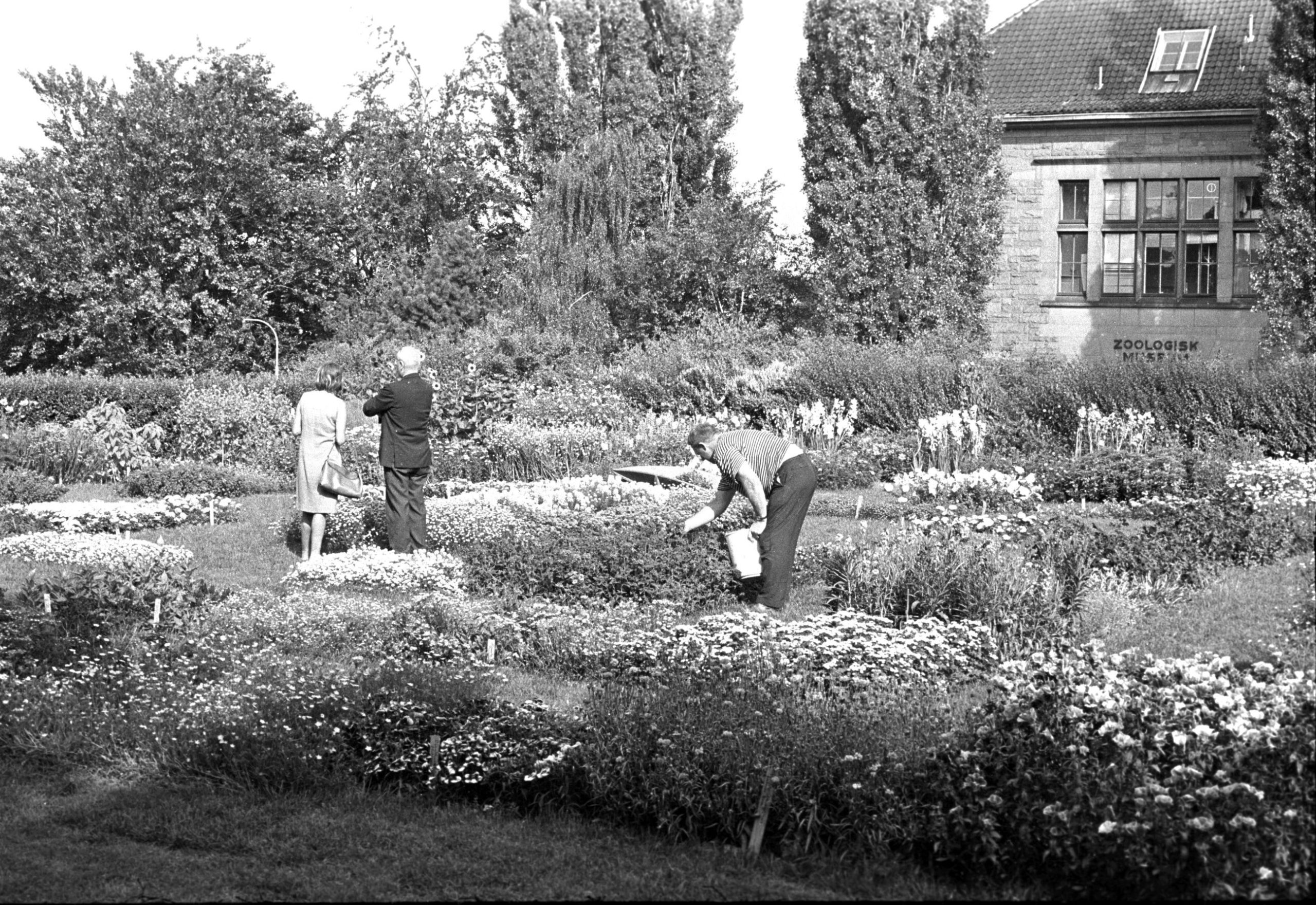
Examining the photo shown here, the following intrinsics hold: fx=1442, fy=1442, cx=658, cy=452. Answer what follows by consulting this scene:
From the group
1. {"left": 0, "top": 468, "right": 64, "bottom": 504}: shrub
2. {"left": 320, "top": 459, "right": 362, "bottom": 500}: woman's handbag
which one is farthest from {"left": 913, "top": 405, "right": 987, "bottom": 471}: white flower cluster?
{"left": 0, "top": 468, "right": 64, "bottom": 504}: shrub

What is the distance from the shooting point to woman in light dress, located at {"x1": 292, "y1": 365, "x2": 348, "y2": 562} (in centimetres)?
1182

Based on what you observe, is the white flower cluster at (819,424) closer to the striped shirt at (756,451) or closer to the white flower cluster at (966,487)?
the white flower cluster at (966,487)

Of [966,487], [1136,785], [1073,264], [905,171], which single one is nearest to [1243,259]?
[1073,264]

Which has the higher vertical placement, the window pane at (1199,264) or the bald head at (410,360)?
the window pane at (1199,264)

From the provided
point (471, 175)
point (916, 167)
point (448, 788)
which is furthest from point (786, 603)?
point (471, 175)

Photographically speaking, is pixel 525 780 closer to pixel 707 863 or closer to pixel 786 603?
pixel 707 863

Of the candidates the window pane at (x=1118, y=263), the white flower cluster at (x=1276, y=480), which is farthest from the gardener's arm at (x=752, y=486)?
the window pane at (x=1118, y=263)

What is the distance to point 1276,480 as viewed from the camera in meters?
14.1

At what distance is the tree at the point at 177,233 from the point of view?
34031mm

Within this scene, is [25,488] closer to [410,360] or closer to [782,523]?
[410,360]

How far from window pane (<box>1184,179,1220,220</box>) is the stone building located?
0.09 feet

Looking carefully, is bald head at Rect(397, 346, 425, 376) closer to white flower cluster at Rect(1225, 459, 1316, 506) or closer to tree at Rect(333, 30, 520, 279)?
white flower cluster at Rect(1225, 459, 1316, 506)

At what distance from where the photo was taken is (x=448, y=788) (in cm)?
602

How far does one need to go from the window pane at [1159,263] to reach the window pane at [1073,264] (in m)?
1.21
